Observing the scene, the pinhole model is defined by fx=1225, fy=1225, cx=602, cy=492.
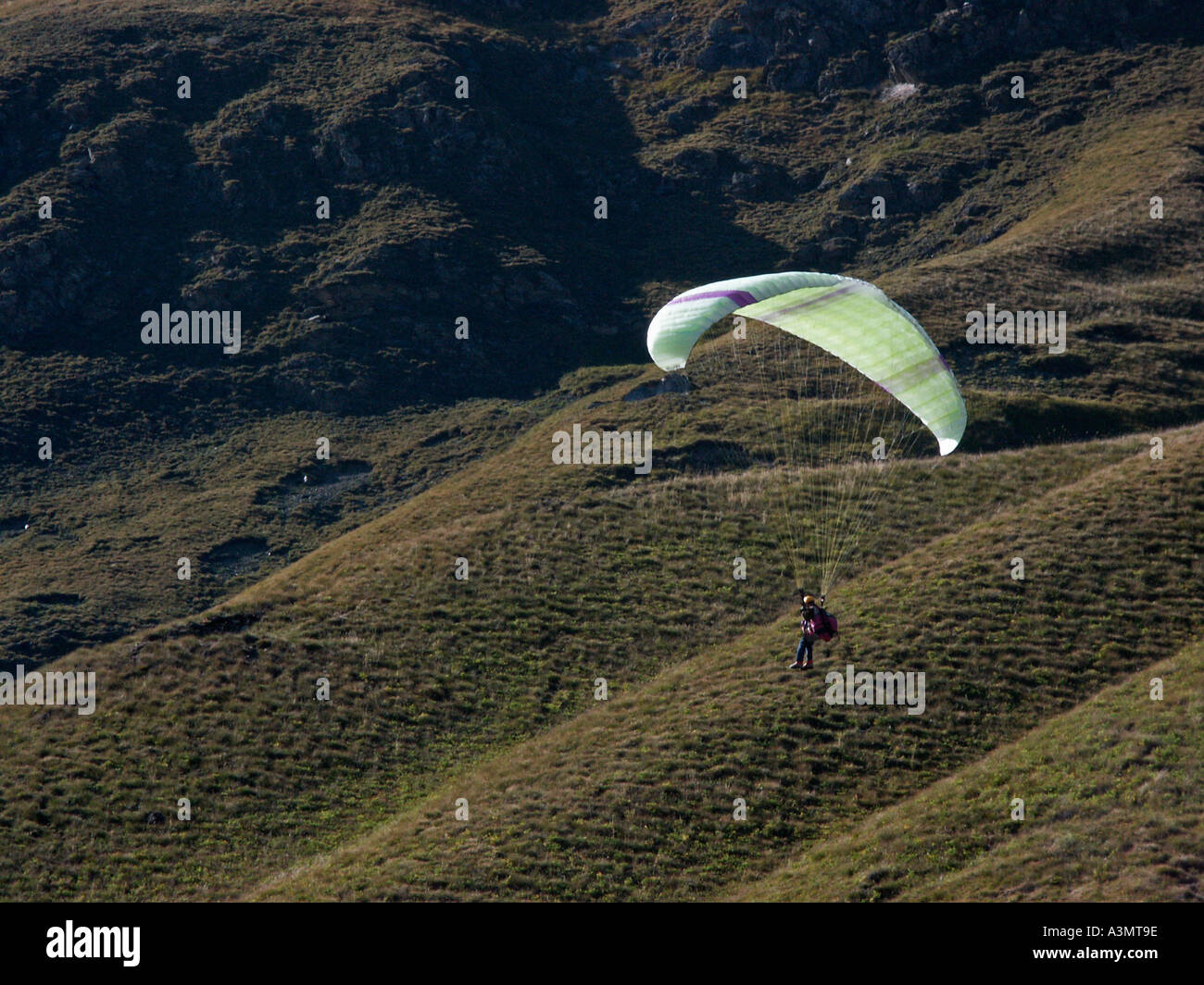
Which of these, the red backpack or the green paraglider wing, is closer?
the red backpack

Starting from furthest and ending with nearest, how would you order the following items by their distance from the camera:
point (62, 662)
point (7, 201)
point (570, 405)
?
point (7, 201) < point (570, 405) < point (62, 662)

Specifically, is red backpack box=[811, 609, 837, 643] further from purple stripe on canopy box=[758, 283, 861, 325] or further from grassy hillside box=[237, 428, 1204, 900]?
purple stripe on canopy box=[758, 283, 861, 325]

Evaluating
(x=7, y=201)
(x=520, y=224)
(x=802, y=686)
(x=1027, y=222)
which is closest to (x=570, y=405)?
(x=520, y=224)

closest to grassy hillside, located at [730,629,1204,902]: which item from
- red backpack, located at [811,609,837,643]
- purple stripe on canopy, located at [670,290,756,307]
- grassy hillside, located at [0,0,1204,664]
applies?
red backpack, located at [811,609,837,643]

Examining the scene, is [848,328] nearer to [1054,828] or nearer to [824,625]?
[824,625]

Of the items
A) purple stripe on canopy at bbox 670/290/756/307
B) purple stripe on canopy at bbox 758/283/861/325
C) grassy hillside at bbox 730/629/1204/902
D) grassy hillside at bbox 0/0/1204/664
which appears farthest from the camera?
grassy hillside at bbox 0/0/1204/664
